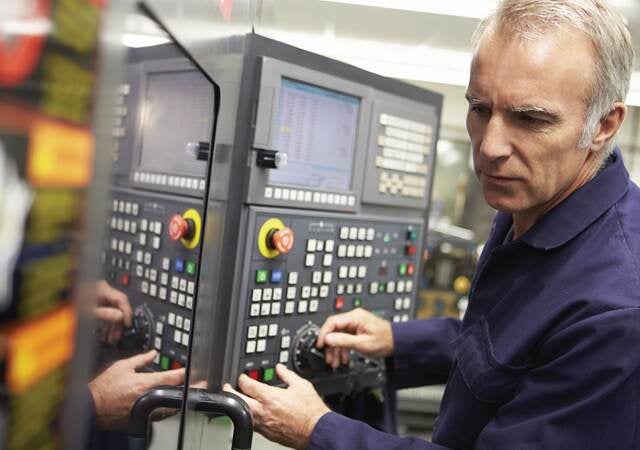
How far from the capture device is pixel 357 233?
136cm

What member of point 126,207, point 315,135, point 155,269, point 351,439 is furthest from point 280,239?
point 126,207

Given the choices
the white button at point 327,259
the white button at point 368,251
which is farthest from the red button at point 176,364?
the white button at point 368,251

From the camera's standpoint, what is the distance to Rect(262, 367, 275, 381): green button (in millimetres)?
1182

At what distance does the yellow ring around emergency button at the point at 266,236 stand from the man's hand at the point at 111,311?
0.55 meters

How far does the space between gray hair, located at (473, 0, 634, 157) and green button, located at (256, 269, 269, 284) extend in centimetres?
56

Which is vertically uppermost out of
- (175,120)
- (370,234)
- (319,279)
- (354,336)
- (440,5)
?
(440,5)

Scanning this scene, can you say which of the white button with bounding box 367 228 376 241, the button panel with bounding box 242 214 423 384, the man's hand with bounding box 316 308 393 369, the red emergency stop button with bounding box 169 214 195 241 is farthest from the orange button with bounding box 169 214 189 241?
the white button with bounding box 367 228 376 241

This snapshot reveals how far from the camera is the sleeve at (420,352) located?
55.9 inches

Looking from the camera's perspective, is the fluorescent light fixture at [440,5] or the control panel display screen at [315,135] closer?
the control panel display screen at [315,135]

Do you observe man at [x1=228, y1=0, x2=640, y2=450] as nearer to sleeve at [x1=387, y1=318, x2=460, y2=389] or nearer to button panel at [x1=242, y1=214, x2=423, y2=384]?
button panel at [x1=242, y1=214, x2=423, y2=384]

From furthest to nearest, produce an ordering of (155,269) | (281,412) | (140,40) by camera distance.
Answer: (281,412)
(155,269)
(140,40)

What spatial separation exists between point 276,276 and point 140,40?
0.72 metres

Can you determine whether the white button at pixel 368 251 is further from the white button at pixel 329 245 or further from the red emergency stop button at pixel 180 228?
the red emergency stop button at pixel 180 228

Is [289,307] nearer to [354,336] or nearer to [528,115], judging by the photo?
[354,336]
